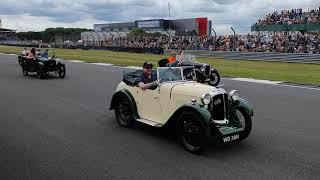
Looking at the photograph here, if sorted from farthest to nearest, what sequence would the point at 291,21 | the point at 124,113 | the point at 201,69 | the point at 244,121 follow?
the point at 291,21 → the point at 201,69 → the point at 124,113 → the point at 244,121

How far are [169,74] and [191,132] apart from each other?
1.48 metres

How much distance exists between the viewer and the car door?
7500mm

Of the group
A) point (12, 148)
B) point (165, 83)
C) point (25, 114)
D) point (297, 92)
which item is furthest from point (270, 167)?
point (297, 92)

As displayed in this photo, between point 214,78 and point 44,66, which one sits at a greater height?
point 44,66

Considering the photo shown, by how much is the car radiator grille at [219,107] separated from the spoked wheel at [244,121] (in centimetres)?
32

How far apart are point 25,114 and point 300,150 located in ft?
19.8

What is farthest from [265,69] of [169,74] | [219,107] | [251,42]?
[219,107]

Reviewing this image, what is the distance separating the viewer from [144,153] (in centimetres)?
655

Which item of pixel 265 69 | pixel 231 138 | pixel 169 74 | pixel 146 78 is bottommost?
pixel 265 69

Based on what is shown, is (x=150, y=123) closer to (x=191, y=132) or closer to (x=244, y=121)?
(x=191, y=132)

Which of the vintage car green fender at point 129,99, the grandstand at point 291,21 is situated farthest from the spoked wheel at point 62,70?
the grandstand at point 291,21

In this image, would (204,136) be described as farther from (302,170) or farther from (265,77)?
(265,77)

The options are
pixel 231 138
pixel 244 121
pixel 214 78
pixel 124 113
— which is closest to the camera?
pixel 231 138

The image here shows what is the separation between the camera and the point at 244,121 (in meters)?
7.16
